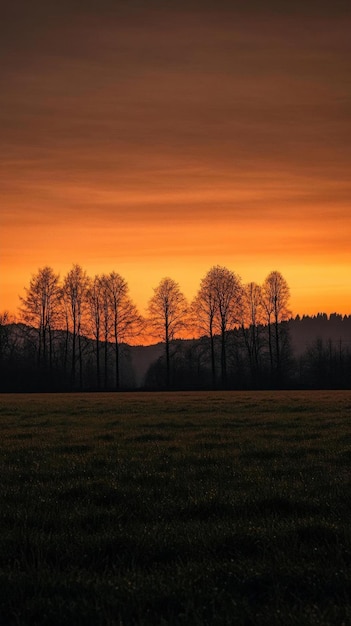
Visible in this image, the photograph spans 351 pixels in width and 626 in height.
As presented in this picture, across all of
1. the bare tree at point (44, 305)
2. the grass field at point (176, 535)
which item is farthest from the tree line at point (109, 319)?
the grass field at point (176, 535)

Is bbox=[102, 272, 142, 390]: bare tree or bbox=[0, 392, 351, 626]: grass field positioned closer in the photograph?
bbox=[0, 392, 351, 626]: grass field

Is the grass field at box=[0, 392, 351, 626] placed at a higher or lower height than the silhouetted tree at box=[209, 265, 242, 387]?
lower

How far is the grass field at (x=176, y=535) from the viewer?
607 centimetres

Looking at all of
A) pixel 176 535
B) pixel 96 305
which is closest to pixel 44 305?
pixel 96 305

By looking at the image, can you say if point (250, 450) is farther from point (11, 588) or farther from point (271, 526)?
point (11, 588)

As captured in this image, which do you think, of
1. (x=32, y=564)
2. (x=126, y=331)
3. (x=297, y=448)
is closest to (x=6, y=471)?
(x=32, y=564)

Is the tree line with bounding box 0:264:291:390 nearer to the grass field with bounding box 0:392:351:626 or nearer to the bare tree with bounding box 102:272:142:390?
the bare tree with bounding box 102:272:142:390

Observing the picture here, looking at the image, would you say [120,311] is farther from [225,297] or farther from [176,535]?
[176,535]

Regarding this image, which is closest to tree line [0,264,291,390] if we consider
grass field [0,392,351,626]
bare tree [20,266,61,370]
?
bare tree [20,266,61,370]

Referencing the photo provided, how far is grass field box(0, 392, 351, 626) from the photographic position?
6.07 meters

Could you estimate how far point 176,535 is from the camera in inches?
323

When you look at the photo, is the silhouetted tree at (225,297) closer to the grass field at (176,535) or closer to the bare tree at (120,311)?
the bare tree at (120,311)

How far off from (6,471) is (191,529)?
6.63m

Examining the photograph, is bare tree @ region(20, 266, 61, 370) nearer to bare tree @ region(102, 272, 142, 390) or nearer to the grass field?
bare tree @ region(102, 272, 142, 390)
